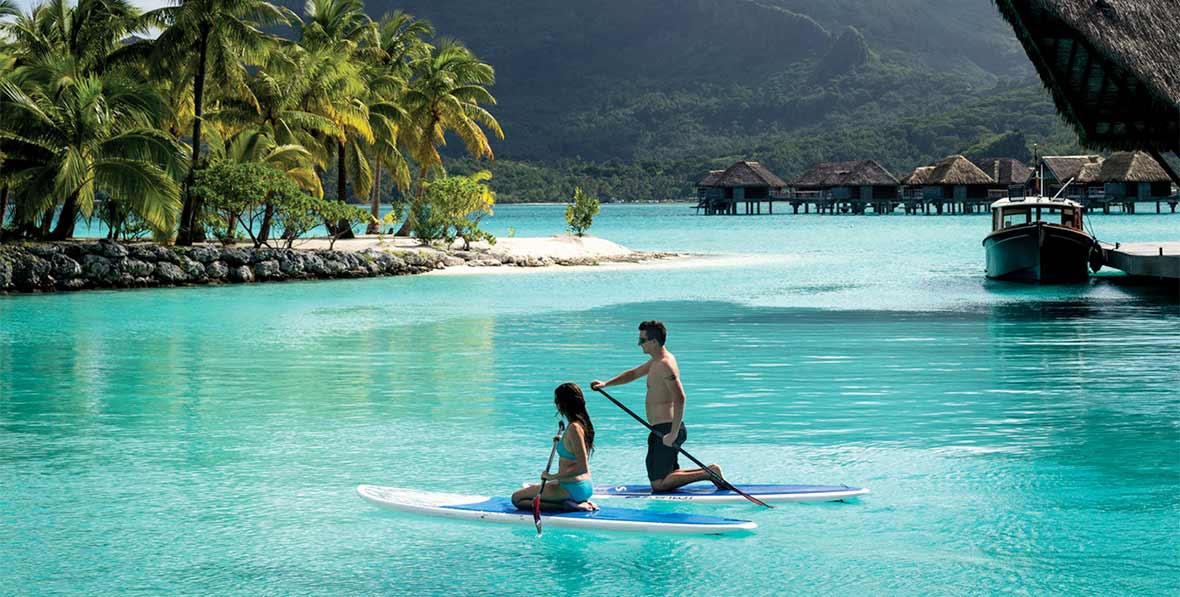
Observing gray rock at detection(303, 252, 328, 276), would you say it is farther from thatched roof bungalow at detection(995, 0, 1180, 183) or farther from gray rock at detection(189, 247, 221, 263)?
thatched roof bungalow at detection(995, 0, 1180, 183)

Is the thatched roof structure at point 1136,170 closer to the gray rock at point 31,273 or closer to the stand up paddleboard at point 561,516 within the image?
the gray rock at point 31,273

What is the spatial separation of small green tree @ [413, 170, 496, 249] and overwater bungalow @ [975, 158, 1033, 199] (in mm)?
66891

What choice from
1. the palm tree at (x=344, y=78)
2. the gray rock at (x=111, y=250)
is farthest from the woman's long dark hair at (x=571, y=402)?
the palm tree at (x=344, y=78)

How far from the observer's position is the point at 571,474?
25.9 feet

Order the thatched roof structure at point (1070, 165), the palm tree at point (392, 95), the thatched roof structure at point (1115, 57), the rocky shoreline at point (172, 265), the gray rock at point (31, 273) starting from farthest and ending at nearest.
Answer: the thatched roof structure at point (1070, 165), the palm tree at point (392, 95), the rocky shoreline at point (172, 265), the gray rock at point (31, 273), the thatched roof structure at point (1115, 57)

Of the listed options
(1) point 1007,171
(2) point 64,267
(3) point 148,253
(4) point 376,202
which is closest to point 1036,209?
(3) point 148,253

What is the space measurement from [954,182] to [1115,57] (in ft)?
283

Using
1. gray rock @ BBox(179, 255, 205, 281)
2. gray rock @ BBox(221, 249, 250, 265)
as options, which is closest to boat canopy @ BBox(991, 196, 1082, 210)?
gray rock @ BBox(221, 249, 250, 265)

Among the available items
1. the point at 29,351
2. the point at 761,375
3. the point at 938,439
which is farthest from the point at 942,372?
the point at 29,351

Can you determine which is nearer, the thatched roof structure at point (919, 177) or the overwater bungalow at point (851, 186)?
the thatched roof structure at point (919, 177)

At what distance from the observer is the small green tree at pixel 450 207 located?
139 ft

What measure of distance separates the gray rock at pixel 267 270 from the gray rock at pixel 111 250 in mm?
3452

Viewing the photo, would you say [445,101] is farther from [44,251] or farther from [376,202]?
[44,251]

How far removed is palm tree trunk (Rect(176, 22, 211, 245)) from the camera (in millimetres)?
34188
